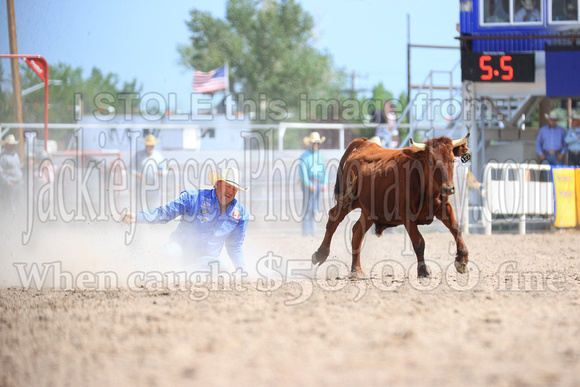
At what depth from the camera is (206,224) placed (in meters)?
6.55

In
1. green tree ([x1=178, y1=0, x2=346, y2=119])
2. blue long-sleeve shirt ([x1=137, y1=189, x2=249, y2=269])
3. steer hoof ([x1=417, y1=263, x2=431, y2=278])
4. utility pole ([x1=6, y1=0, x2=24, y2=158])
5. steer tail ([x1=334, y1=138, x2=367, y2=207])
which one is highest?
green tree ([x1=178, y1=0, x2=346, y2=119])

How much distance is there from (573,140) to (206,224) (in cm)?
1060

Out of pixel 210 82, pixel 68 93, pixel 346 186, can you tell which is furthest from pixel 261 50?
pixel 346 186

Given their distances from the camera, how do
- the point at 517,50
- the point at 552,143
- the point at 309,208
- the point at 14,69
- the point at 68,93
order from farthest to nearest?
the point at 68,93, the point at 517,50, the point at 552,143, the point at 309,208, the point at 14,69

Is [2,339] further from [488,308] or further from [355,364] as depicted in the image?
[488,308]

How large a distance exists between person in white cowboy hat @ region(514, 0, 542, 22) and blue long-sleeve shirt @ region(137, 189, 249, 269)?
1059 cm

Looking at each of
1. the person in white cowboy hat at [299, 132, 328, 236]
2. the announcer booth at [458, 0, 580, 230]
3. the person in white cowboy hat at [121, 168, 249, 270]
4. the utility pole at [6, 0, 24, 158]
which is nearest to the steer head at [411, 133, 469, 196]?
the person in white cowboy hat at [121, 168, 249, 270]

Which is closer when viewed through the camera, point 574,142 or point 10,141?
point 10,141

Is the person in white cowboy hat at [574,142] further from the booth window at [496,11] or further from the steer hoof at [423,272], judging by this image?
the steer hoof at [423,272]

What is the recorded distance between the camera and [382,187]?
6688 millimetres

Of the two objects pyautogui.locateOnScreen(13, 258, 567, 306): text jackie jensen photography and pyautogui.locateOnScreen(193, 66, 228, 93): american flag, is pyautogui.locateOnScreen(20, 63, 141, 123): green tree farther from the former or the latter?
pyautogui.locateOnScreen(13, 258, 567, 306): text jackie jensen photography

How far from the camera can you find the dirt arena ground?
3.23 m

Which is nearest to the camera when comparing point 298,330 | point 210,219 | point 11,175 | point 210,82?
point 298,330

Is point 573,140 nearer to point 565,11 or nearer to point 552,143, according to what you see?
point 552,143
